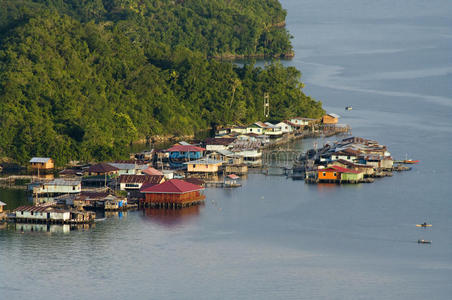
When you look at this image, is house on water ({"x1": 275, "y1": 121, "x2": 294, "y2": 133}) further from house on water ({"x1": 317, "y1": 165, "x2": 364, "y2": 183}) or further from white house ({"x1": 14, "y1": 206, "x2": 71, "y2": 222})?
white house ({"x1": 14, "y1": 206, "x2": 71, "y2": 222})

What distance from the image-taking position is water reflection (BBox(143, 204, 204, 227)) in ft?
168

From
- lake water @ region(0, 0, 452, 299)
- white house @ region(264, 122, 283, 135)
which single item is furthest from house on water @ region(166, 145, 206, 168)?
white house @ region(264, 122, 283, 135)

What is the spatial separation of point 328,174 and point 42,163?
17.7 meters

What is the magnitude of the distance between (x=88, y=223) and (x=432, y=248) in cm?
1673

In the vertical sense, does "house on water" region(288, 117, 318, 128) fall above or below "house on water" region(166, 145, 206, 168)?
above

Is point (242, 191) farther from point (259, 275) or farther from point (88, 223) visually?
point (259, 275)

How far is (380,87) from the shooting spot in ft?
341

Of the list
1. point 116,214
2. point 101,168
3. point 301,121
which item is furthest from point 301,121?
point 116,214

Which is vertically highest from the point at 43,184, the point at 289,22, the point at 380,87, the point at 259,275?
the point at 289,22

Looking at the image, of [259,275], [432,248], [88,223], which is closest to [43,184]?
[88,223]

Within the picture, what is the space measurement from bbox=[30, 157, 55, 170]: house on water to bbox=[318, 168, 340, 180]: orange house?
16755 mm

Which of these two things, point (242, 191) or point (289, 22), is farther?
point (289, 22)

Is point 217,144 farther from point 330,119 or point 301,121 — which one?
point 330,119

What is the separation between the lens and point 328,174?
61.0 meters
